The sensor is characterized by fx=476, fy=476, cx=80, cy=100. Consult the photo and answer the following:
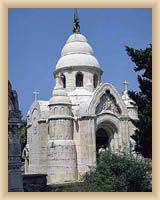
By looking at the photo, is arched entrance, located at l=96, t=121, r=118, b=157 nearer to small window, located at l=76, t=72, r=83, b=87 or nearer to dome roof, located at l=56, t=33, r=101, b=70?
small window, located at l=76, t=72, r=83, b=87

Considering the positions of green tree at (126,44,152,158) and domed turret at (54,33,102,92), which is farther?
domed turret at (54,33,102,92)

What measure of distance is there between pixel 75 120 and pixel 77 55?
379cm

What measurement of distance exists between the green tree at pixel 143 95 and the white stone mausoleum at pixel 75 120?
6842 mm

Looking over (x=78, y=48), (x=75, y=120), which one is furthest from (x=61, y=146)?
(x=78, y=48)

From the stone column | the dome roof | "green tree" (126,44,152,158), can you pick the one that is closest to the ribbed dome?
the dome roof

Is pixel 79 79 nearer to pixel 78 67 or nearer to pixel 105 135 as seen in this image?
pixel 78 67

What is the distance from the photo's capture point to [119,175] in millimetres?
12867

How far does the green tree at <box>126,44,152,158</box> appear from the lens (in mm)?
12141

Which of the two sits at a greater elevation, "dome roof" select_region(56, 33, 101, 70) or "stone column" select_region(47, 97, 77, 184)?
"dome roof" select_region(56, 33, 101, 70)

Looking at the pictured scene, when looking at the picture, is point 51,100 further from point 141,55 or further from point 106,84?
point 141,55

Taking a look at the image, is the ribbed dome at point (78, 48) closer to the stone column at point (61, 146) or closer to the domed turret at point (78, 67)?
the domed turret at point (78, 67)

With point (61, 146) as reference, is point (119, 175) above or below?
below

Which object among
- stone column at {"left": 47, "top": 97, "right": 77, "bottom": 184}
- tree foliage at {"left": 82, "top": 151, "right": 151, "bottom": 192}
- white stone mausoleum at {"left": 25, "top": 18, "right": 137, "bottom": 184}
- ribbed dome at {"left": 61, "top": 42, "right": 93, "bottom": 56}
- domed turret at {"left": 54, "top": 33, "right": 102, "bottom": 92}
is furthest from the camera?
ribbed dome at {"left": 61, "top": 42, "right": 93, "bottom": 56}

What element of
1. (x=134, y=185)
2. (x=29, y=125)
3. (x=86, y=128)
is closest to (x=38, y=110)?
(x=29, y=125)
